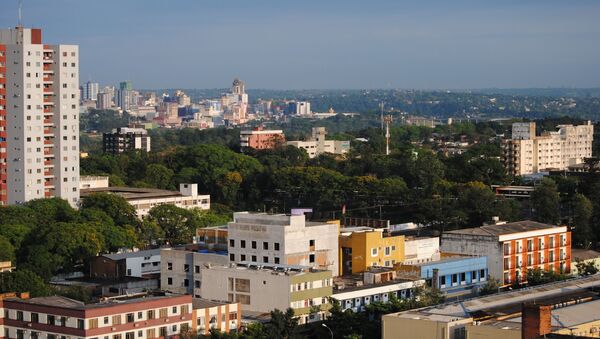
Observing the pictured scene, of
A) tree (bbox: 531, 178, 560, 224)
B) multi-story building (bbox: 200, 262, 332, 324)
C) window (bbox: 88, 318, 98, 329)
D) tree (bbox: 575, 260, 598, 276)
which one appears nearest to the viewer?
window (bbox: 88, 318, 98, 329)

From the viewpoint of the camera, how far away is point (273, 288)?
27.6 m

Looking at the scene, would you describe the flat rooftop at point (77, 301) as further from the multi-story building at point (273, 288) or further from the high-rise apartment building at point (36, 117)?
the high-rise apartment building at point (36, 117)

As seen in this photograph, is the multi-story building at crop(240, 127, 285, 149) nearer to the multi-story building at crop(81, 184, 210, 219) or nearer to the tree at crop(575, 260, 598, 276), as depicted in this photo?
the multi-story building at crop(81, 184, 210, 219)

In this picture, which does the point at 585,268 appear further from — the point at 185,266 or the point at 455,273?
the point at 185,266

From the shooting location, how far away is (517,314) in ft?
77.6

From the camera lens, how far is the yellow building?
105 feet

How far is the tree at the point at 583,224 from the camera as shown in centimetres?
4191

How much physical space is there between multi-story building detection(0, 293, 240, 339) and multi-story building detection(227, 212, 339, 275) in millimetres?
3603

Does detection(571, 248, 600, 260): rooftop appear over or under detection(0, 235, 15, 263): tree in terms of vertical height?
under

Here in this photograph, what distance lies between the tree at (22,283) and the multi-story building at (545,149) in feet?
139

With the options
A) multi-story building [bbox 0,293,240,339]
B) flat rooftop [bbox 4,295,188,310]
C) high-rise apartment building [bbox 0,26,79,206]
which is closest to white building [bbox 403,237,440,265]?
multi-story building [bbox 0,293,240,339]

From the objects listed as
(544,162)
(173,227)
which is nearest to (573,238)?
(173,227)

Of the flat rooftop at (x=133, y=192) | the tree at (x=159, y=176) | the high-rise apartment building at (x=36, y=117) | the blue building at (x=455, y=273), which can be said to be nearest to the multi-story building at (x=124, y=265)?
the blue building at (x=455, y=273)

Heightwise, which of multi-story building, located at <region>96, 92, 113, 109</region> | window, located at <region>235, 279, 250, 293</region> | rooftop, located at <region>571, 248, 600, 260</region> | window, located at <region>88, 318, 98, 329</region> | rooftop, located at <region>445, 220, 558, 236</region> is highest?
multi-story building, located at <region>96, 92, 113, 109</region>
